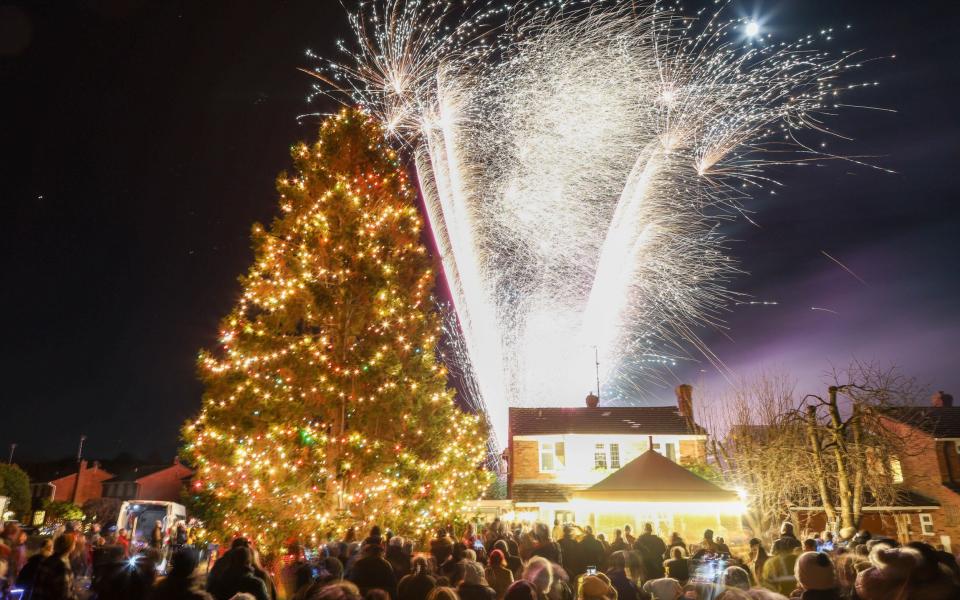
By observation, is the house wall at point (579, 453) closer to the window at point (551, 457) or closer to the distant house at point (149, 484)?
the window at point (551, 457)

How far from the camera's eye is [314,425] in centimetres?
1435

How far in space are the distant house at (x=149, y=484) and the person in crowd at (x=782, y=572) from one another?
217ft

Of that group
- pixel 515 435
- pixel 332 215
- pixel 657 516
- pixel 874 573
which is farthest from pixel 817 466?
pixel 874 573

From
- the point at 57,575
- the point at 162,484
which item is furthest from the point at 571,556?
the point at 162,484

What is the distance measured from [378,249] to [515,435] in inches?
743

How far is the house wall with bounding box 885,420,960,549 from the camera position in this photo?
1234 inches

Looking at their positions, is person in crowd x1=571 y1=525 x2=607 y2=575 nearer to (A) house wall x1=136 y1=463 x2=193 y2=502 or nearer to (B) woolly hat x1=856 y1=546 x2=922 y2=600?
(B) woolly hat x1=856 y1=546 x2=922 y2=600

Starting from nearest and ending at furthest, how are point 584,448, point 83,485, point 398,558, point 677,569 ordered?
point 398,558 < point 677,569 < point 584,448 < point 83,485

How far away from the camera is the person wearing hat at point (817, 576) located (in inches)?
175

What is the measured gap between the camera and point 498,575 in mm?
7172

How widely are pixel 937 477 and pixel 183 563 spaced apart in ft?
128

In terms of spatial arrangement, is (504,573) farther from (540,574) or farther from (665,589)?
(665,589)

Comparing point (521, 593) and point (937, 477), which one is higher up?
point (937, 477)

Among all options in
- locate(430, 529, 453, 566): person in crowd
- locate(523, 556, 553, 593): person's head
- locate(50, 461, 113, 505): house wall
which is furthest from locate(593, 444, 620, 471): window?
locate(50, 461, 113, 505): house wall
